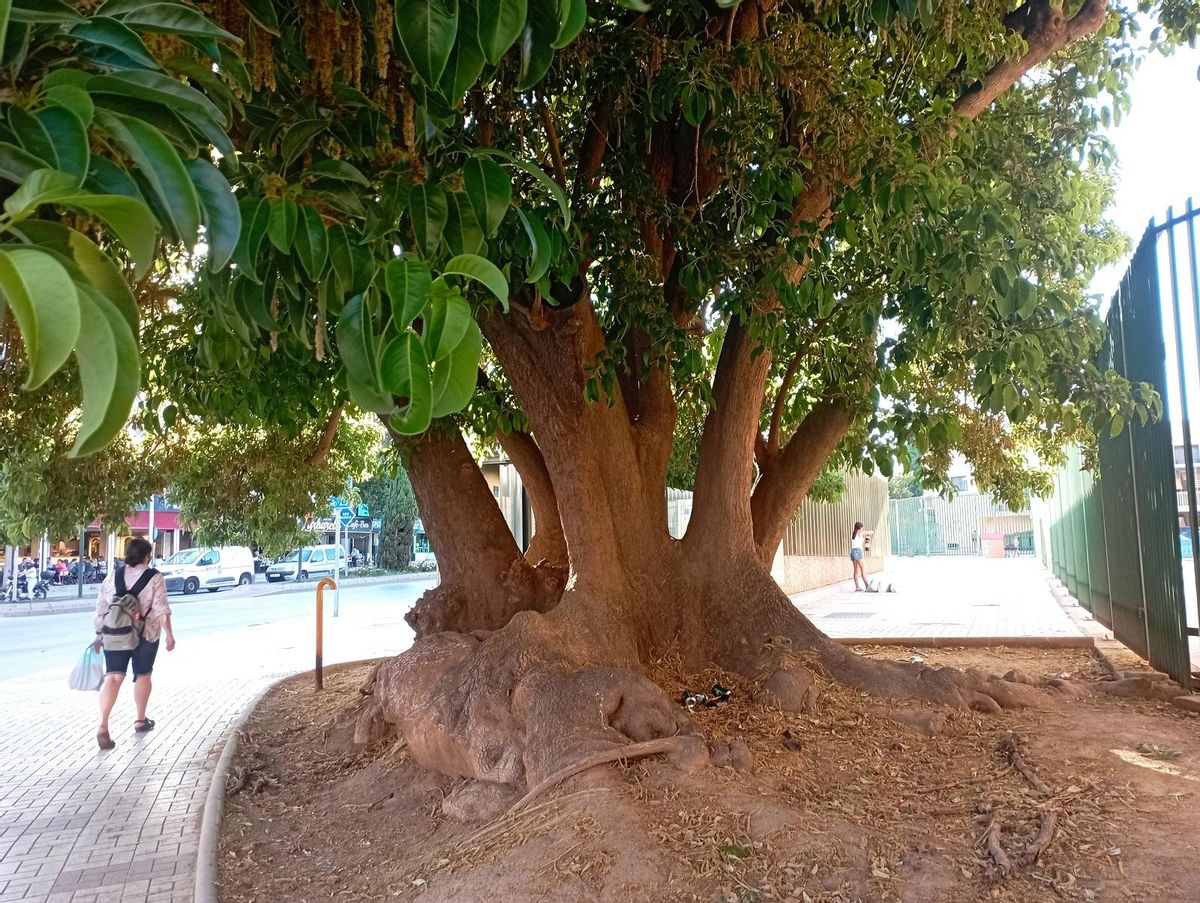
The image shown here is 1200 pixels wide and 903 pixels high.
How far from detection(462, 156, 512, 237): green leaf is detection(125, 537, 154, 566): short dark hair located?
660 centimetres

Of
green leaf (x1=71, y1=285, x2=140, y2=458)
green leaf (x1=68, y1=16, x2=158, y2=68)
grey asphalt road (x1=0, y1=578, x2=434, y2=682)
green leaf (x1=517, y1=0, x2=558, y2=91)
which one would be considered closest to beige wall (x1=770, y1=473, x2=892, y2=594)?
grey asphalt road (x1=0, y1=578, x2=434, y2=682)

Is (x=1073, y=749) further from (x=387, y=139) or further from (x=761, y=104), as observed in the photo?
(x=387, y=139)

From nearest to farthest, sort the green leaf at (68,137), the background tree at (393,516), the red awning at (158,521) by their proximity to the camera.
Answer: the green leaf at (68,137)
the red awning at (158,521)
the background tree at (393,516)

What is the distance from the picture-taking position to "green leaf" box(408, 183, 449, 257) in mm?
2395

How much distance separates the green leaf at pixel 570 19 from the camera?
6.39ft

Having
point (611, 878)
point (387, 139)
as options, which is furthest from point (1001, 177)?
point (611, 878)

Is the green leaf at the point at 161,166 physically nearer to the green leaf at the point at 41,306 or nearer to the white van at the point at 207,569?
the green leaf at the point at 41,306

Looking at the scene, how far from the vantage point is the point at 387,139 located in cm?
291

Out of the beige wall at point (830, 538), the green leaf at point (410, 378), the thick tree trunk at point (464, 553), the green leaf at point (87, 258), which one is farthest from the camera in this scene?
the beige wall at point (830, 538)

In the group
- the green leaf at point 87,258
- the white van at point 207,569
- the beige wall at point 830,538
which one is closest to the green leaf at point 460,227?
the green leaf at point 87,258

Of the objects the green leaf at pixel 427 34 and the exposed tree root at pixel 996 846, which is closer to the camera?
the green leaf at pixel 427 34

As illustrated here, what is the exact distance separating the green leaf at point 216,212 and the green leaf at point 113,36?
0.67 ft

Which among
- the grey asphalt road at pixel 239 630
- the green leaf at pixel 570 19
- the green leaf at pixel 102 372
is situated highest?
the green leaf at pixel 570 19

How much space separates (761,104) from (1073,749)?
13.9 feet
